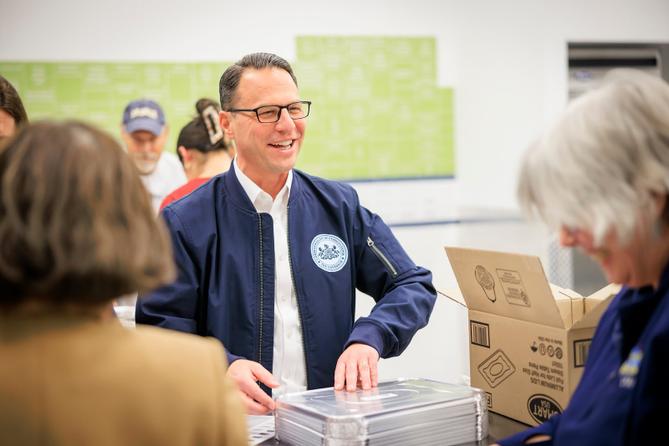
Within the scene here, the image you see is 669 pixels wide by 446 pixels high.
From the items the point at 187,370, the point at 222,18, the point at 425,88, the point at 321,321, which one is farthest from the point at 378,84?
the point at 187,370

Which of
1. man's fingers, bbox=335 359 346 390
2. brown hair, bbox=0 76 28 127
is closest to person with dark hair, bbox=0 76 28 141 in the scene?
brown hair, bbox=0 76 28 127

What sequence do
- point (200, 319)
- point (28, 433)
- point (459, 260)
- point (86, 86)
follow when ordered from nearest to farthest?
point (28, 433) → point (459, 260) → point (200, 319) → point (86, 86)

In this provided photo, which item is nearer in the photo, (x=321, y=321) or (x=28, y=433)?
(x=28, y=433)

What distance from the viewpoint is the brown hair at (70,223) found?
0.87 meters

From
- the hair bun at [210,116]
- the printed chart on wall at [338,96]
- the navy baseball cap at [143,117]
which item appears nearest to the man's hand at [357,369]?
the hair bun at [210,116]

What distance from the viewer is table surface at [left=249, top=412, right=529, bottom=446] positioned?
5.32 ft

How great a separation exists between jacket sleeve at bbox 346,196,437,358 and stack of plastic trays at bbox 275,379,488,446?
39 centimetres

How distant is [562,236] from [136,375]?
2.32ft

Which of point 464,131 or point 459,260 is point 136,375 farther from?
point 464,131

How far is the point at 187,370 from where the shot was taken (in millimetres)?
947

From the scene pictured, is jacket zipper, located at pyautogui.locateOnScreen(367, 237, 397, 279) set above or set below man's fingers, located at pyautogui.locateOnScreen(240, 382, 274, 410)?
above

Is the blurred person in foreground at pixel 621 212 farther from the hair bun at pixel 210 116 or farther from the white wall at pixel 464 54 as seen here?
the white wall at pixel 464 54

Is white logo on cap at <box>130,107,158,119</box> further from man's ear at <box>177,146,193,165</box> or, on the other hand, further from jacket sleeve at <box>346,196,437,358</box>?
jacket sleeve at <box>346,196,437,358</box>

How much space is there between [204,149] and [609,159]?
8.38 ft
